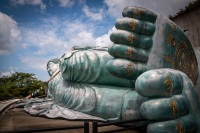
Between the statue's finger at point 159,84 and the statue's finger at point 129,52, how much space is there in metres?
0.78

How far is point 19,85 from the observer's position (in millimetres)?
16828

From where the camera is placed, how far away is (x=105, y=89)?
393cm

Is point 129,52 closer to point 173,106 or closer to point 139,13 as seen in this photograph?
point 139,13

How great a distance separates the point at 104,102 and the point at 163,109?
5.11 feet

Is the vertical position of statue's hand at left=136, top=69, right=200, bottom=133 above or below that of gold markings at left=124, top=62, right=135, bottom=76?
below

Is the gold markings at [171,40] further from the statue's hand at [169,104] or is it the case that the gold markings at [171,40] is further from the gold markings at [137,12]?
the statue's hand at [169,104]

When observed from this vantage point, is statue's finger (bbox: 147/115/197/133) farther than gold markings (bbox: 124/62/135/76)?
No

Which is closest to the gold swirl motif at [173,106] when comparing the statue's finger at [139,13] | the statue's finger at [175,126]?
the statue's finger at [175,126]

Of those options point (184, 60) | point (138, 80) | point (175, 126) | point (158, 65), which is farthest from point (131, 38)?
point (175, 126)

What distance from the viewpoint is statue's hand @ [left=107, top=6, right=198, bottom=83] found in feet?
10.7

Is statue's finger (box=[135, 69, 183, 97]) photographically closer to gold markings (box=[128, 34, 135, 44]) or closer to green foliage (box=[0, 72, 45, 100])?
gold markings (box=[128, 34, 135, 44])

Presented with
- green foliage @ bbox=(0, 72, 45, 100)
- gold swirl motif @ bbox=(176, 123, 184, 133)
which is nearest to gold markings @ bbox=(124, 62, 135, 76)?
gold swirl motif @ bbox=(176, 123, 184, 133)

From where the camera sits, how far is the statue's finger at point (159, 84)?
2.41 metres

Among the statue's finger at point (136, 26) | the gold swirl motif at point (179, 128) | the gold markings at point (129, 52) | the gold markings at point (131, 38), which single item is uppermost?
the statue's finger at point (136, 26)
